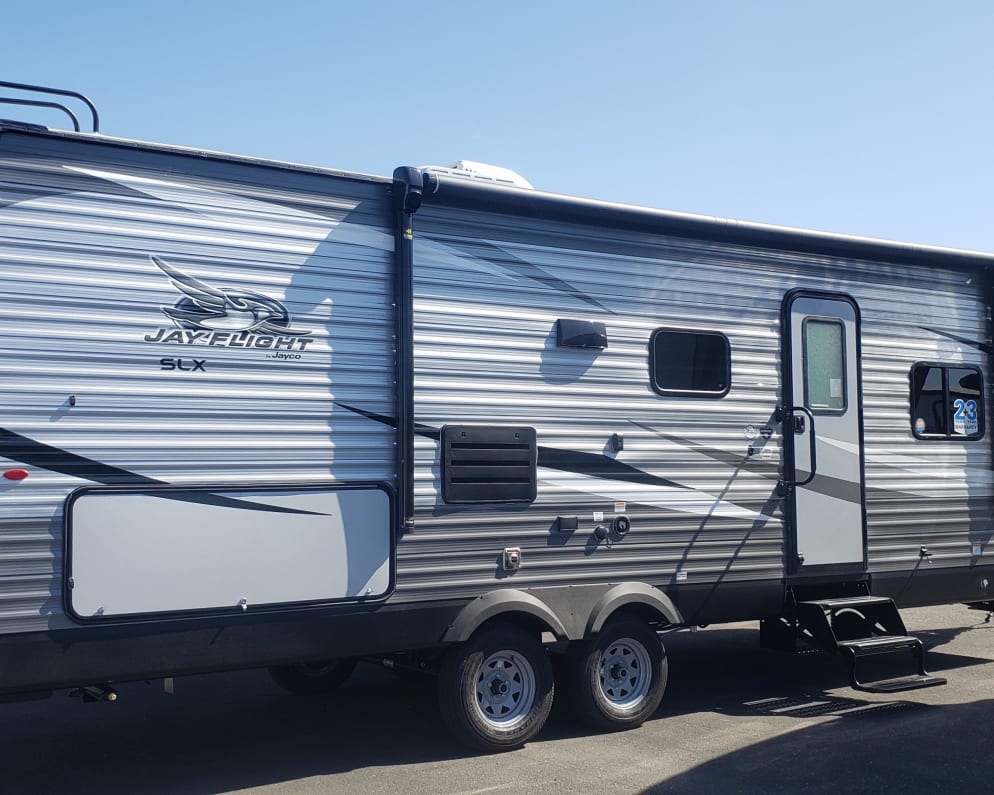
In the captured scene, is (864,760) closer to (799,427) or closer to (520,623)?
(520,623)

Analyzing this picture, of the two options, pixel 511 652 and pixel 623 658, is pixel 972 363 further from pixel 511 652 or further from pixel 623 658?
pixel 511 652

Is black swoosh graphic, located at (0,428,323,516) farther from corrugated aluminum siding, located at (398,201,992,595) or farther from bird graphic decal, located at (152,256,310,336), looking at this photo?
corrugated aluminum siding, located at (398,201,992,595)

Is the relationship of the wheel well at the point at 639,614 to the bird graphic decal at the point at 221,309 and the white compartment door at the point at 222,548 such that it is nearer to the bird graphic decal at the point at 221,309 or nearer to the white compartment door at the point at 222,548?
the white compartment door at the point at 222,548

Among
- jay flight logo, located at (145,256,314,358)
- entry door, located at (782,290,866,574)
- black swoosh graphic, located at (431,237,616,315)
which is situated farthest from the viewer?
entry door, located at (782,290,866,574)

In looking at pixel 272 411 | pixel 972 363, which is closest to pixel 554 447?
pixel 272 411

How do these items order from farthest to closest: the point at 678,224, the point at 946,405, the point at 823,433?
1. the point at 946,405
2. the point at 823,433
3. the point at 678,224

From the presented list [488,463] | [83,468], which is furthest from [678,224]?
[83,468]

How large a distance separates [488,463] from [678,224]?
2.30 meters

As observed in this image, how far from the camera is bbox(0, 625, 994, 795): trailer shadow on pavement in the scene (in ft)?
20.8

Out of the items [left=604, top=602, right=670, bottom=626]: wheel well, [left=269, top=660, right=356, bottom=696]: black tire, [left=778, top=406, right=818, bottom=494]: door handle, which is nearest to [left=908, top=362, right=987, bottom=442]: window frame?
[left=778, top=406, right=818, bottom=494]: door handle

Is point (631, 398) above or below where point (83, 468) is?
above

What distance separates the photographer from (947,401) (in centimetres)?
907

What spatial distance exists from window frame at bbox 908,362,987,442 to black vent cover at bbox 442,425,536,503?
3649 mm

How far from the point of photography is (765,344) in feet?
26.7
